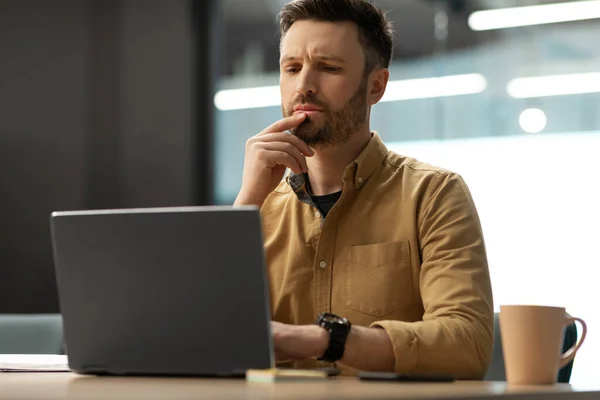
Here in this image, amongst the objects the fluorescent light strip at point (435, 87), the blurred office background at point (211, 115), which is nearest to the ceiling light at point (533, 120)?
the blurred office background at point (211, 115)

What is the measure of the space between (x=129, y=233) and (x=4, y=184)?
296 centimetres

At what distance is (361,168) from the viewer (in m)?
2.06

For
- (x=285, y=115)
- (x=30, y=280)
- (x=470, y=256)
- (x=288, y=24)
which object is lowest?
(x=30, y=280)

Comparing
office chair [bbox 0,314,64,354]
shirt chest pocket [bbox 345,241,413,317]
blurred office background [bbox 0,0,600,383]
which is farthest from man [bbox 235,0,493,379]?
blurred office background [bbox 0,0,600,383]

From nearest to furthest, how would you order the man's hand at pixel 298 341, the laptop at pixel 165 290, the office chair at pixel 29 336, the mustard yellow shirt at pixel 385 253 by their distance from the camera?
the laptop at pixel 165 290, the man's hand at pixel 298 341, the mustard yellow shirt at pixel 385 253, the office chair at pixel 29 336

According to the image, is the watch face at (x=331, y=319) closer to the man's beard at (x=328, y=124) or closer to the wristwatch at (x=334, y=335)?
the wristwatch at (x=334, y=335)

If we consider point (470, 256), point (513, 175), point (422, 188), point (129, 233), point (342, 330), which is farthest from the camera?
point (513, 175)

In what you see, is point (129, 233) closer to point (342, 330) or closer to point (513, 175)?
point (342, 330)

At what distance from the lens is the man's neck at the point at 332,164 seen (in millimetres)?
2107

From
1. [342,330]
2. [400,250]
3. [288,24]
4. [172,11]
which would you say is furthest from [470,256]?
[172,11]

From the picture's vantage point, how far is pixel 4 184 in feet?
13.1

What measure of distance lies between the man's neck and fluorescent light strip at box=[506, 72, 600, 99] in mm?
2151

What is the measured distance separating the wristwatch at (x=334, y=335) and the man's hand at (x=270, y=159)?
0.53 m

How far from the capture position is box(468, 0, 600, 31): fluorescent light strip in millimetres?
4004
